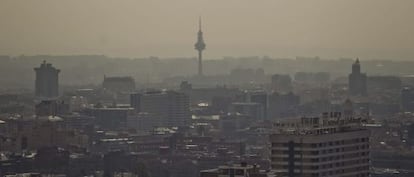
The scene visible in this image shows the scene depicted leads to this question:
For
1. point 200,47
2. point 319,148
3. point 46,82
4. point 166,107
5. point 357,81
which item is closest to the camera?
point 319,148

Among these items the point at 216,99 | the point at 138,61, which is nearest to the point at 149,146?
the point at 216,99

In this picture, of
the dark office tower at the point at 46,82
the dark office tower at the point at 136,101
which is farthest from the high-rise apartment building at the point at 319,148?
the dark office tower at the point at 136,101

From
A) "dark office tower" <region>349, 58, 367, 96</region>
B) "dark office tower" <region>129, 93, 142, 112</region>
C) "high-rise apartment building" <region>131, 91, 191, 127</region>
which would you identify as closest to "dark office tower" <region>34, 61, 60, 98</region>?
"dark office tower" <region>129, 93, 142, 112</region>

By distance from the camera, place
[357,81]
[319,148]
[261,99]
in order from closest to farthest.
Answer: [319,148]
[261,99]
[357,81]

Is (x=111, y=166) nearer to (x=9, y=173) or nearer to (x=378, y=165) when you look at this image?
(x=9, y=173)

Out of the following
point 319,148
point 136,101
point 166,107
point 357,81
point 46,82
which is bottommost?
point 319,148

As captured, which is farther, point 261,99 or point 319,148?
point 261,99

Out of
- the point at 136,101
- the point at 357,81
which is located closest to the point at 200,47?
the point at 357,81

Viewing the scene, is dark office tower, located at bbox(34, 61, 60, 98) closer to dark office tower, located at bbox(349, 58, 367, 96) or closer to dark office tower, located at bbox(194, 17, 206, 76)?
dark office tower, located at bbox(194, 17, 206, 76)

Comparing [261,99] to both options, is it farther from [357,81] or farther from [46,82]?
[46,82]

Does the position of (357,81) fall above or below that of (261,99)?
above
